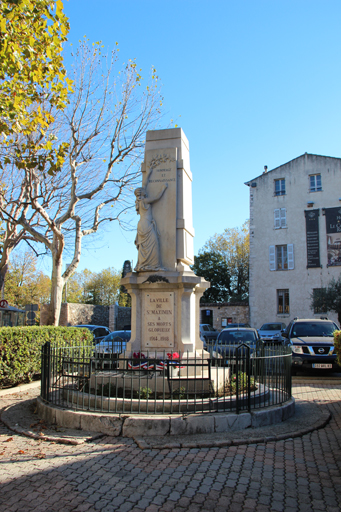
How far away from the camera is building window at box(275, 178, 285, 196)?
3148cm

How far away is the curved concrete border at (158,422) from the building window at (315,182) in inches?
1055

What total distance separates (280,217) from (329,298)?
748 centimetres

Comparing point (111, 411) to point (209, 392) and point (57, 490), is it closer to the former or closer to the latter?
point (209, 392)

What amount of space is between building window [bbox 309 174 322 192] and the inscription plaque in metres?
25.4

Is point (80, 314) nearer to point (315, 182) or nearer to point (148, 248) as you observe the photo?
point (315, 182)

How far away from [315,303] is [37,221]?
18.4 m

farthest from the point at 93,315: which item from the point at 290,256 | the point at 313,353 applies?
the point at 313,353

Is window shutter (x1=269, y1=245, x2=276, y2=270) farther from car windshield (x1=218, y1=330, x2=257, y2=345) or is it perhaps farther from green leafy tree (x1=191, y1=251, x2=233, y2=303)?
car windshield (x1=218, y1=330, x2=257, y2=345)

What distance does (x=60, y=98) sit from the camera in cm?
933

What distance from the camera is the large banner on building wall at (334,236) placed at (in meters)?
28.9

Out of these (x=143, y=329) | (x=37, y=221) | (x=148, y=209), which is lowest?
(x=143, y=329)

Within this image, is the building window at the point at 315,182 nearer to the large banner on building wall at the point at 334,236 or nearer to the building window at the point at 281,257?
the large banner on building wall at the point at 334,236

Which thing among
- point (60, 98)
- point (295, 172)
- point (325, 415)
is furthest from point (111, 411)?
point (295, 172)

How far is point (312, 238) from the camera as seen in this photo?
97.5 ft
